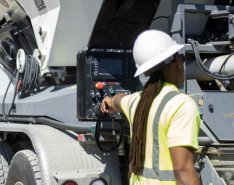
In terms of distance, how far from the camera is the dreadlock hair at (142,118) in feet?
9.29

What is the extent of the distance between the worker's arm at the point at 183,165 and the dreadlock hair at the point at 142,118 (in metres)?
0.25

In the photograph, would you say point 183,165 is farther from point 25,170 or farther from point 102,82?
point 25,170

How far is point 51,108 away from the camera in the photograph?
4246 mm

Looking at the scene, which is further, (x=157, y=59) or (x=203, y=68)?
(x=203, y=68)

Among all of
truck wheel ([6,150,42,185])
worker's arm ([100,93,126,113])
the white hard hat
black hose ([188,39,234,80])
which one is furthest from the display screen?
the white hard hat

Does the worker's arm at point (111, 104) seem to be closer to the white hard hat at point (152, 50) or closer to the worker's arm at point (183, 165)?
the white hard hat at point (152, 50)

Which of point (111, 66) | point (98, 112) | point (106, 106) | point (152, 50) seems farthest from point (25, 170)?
point (152, 50)

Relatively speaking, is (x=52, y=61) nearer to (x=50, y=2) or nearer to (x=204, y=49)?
(x=50, y=2)

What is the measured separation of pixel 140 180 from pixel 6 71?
9.07 ft

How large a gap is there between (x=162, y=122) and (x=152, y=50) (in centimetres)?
41

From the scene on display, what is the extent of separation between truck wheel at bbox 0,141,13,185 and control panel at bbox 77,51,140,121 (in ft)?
4.16

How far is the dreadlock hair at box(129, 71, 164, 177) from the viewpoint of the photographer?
2.83 metres

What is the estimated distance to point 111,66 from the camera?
3936 mm

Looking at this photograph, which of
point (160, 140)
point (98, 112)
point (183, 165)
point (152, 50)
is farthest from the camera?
point (98, 112)
